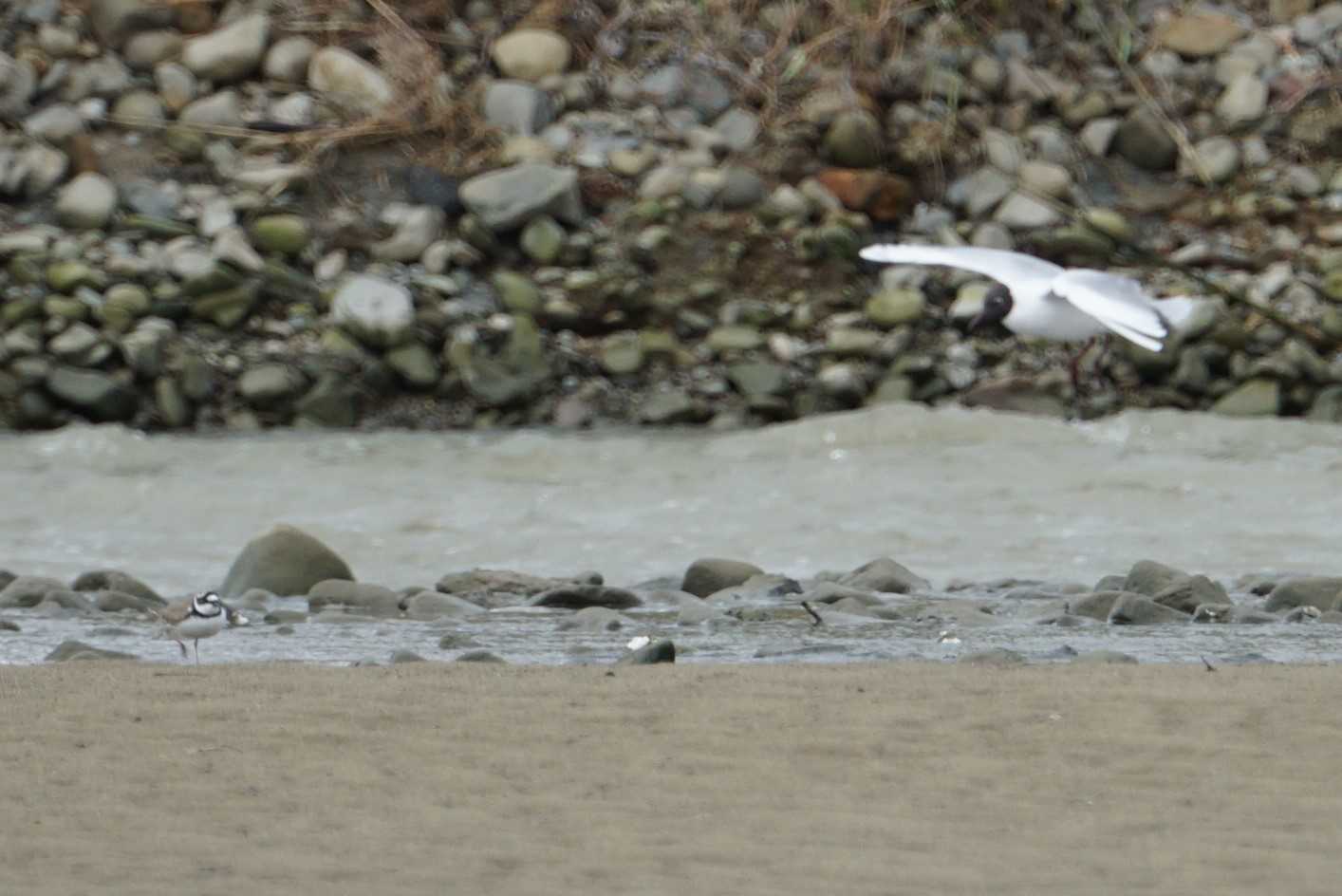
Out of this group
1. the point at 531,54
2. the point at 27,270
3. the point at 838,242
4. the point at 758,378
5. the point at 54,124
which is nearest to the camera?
the point at 758,378

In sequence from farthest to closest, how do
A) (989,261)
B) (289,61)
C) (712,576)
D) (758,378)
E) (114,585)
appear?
(289,61) < (758,378) < (989,261) < (712,576) < (114,585)

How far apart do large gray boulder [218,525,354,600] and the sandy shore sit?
1.84 m

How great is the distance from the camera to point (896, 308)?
1178 centimetres

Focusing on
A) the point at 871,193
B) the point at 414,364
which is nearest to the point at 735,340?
the point at 871,193

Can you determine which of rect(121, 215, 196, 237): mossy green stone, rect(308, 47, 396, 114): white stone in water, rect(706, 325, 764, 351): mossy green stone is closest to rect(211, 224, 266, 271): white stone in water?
rect(121, 215, 196, 237): mossy green stone

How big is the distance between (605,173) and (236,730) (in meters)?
9.32

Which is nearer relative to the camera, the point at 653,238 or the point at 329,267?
the point at 329,267

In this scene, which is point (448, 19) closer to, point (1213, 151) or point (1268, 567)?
point (1213, 151)

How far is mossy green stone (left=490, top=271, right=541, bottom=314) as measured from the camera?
466 inches

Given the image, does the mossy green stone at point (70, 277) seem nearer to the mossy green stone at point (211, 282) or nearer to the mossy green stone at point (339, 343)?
the mossy green stone at point (211, 282)

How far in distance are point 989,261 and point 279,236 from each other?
428cm

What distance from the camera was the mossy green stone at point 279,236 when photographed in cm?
1220

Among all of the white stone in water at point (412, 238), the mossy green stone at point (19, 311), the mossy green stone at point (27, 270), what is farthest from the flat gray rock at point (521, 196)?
the mossy green stone at point (19, 311)

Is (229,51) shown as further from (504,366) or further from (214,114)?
(504,366)
